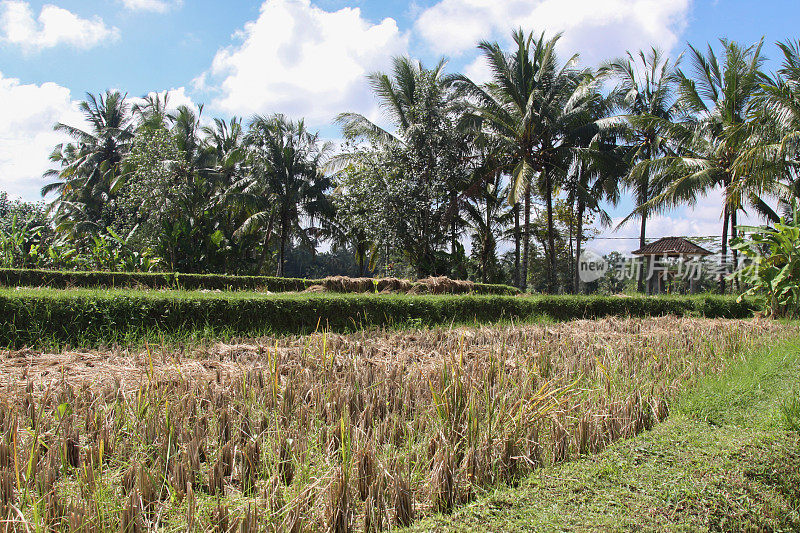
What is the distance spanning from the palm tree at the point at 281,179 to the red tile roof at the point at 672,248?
1521 cm

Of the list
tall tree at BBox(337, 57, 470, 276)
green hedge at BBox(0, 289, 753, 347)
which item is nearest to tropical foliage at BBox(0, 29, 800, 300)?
tall tree at BBox(337, 57, 470, 276)

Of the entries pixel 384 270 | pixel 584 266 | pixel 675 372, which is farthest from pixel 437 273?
pixel 675 372

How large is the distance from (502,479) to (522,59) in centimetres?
1891

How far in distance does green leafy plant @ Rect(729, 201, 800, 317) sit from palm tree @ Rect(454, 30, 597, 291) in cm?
841

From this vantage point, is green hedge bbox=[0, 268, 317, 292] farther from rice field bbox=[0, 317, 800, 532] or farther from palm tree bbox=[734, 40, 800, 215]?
palm tree bbox=[734, 40, 800, 215]

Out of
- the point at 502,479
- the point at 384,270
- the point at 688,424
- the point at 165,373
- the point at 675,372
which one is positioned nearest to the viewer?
the point at 502,479

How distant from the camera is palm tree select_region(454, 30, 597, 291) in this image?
18.3m

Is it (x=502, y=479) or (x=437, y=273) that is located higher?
(x=437, y=273)

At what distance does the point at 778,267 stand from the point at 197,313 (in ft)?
35.6

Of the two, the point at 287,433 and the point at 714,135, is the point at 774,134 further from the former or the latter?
the point at 287,433

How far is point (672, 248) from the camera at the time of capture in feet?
63.9

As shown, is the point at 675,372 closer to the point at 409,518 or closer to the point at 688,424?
the point at 688,424

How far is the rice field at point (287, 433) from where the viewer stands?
1.98m

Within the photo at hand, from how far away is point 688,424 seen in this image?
3.04 m
